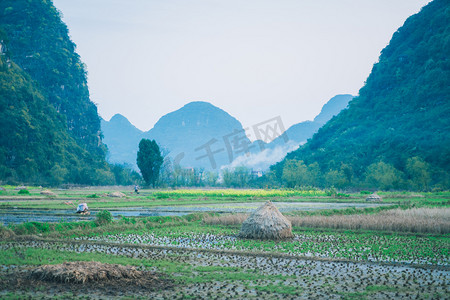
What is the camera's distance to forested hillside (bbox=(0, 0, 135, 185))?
8956 cm

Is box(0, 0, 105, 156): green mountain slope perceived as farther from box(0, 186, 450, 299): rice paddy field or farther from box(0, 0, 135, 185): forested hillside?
box(0, 186, 450, 299): rice paddy field

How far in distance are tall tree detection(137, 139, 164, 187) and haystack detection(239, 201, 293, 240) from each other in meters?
67.5

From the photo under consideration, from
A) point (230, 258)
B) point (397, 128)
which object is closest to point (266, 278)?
point (230, 258)

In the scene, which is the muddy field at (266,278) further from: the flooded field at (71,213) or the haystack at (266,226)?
the flooded field at (71,213)

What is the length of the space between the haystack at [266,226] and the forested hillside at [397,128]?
190ft

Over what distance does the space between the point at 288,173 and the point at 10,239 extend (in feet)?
254

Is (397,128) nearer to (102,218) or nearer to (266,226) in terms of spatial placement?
(266,226)

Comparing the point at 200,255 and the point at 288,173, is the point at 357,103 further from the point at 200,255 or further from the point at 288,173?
the point at 200,255

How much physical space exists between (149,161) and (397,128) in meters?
60.8

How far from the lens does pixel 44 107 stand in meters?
110

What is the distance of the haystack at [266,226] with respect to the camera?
19.5 meters

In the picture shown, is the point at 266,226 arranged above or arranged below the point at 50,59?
below

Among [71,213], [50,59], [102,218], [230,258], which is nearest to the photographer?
[230,258]

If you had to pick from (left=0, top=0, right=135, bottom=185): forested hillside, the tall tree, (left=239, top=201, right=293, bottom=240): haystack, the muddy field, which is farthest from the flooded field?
(left=0, top=0, right=135, bottom=185): forested hillside
